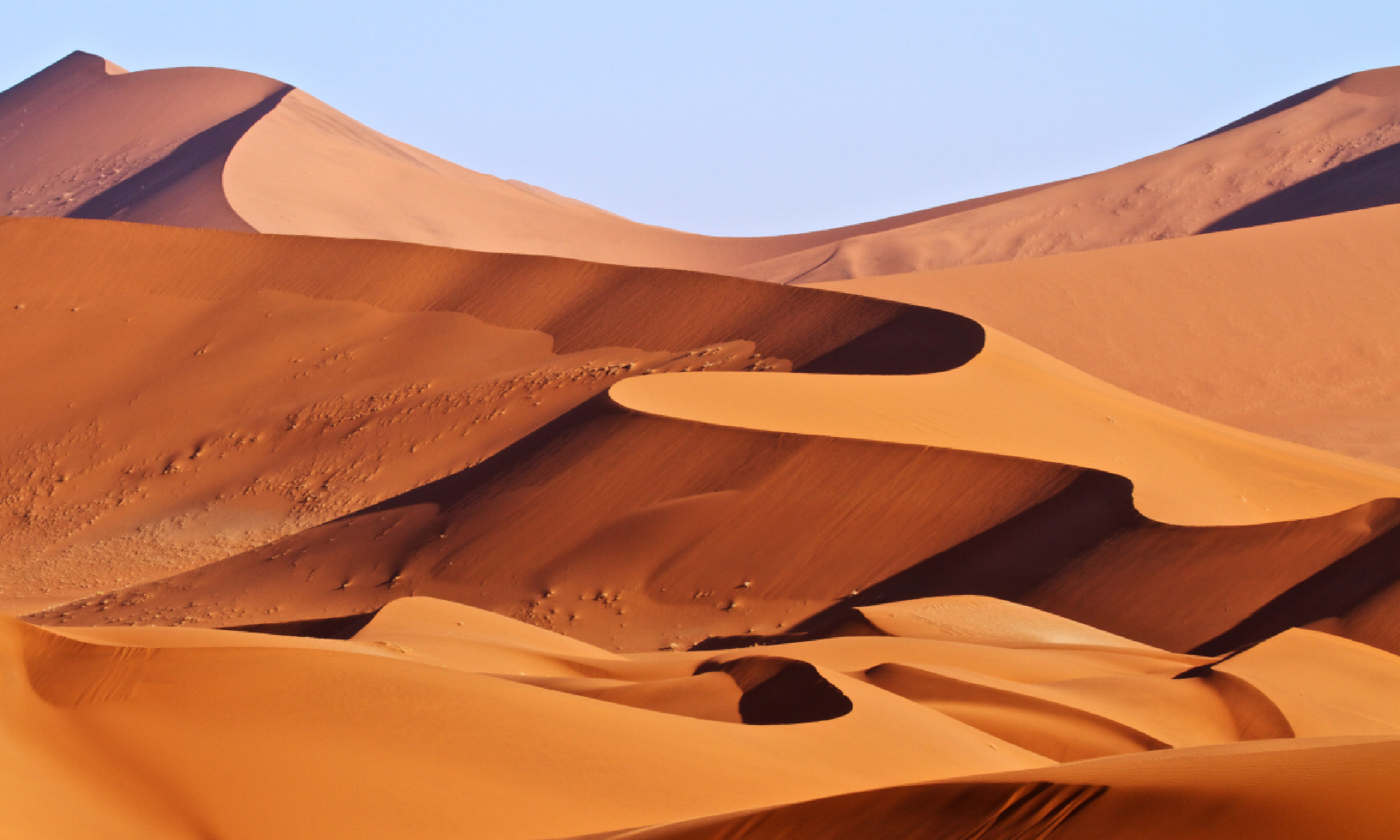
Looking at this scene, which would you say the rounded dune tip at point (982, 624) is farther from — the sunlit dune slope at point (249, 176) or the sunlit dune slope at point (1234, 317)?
the sunlit dune slope at point (249, 176)

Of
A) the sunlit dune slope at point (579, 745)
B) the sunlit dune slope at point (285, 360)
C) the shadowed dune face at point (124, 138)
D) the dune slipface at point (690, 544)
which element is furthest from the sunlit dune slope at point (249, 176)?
the sunlit dune slope at point (579, 745)

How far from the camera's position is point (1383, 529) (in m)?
13.2

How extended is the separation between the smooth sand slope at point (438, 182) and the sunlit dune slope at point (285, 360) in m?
25.7

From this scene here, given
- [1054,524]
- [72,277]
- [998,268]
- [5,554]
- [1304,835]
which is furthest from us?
[998,268]

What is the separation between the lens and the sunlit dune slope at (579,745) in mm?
4285

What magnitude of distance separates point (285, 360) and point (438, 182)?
1930 inches

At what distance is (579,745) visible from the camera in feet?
20.1

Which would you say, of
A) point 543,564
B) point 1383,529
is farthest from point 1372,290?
point 543,564

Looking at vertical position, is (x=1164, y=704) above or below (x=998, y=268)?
below

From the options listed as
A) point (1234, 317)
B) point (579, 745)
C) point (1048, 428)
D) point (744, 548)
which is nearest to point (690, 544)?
point (744, 548)

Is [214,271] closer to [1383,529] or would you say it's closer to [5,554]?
[5,554]

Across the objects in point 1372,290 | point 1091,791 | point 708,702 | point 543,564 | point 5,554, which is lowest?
point 5,554

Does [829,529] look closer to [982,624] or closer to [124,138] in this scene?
[982,624]

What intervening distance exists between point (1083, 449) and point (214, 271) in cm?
1720
